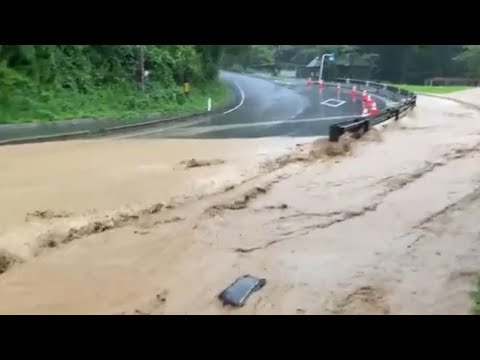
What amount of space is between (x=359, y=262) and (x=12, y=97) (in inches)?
576

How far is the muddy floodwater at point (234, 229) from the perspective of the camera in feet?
22.9

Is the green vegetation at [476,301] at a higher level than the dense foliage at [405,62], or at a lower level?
lower

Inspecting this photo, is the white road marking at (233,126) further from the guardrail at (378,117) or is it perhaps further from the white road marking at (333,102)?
the white road marking at (333,102)

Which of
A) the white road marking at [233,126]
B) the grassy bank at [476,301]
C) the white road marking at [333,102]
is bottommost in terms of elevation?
the white road marking at [233,126]

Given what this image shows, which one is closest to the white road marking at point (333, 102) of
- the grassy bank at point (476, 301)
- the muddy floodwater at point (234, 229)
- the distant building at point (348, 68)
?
the muddy floodwater at point (234, 229)

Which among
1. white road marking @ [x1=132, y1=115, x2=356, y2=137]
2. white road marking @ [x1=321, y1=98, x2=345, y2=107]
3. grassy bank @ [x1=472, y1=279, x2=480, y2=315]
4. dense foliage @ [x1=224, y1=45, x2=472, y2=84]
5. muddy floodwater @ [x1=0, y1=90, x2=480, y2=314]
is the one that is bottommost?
white road marking @ [x1=132, y1=115, x2=356, y2=137]

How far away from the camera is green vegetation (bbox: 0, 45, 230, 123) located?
19.5 meters

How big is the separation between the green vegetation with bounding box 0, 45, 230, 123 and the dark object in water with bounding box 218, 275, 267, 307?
13061mm

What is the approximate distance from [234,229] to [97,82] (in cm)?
1647

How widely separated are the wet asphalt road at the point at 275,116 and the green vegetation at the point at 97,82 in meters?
2.25

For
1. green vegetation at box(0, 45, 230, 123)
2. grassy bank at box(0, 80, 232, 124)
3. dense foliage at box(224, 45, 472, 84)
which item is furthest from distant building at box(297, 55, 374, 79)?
grassy bank at box(0, 80, 232, 124)

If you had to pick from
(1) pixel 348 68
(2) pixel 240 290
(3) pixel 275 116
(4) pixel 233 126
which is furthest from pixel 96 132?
(1) pixel 348 68

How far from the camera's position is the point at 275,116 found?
78.2 ft

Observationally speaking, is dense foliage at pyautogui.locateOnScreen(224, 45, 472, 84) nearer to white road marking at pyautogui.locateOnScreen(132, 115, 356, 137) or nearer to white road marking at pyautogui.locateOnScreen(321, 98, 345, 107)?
white road marking at pyautogui.locateOnScreen(321, 98, 345, 107)
